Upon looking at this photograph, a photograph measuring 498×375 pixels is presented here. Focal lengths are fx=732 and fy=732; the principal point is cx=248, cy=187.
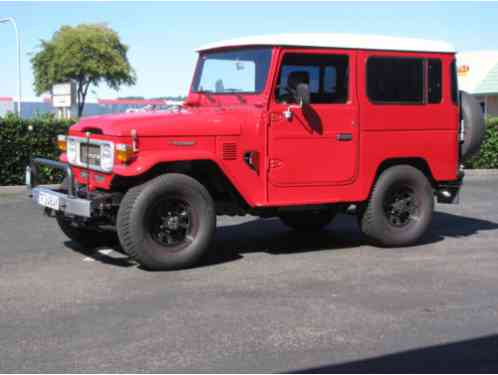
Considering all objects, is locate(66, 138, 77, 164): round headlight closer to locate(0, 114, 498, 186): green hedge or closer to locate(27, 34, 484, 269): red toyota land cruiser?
locate(27, 34, 484, 269): red toyota land cruiser

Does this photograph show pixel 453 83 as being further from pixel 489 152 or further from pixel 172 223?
pixel 489 152

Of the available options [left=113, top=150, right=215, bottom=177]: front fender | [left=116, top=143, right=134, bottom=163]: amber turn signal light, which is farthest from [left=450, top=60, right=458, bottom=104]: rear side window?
[left=116, top=143, right=134, bottom=163]: amber turn signal light

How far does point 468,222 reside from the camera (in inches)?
410

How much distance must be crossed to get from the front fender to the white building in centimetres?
2981

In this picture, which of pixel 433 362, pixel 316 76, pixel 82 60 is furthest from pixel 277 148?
pixel 82 60

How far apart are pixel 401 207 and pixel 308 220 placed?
146cm

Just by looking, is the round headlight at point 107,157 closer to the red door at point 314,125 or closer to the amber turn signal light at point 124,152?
the amber turn signal light at point 124,152

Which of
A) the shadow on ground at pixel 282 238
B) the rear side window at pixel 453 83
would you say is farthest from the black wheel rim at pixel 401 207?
the rear side window at pixel 453 83

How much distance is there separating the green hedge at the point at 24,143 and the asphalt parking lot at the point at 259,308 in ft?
18.2

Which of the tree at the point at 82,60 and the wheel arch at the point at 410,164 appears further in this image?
the tree at the point at 82,60

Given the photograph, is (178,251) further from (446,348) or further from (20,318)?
(446,348)

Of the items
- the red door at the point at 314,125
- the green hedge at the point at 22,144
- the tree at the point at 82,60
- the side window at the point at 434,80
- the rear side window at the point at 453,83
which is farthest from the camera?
the tree at the point at 82,60

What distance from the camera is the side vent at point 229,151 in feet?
23.5

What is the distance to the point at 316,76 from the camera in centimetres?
769
